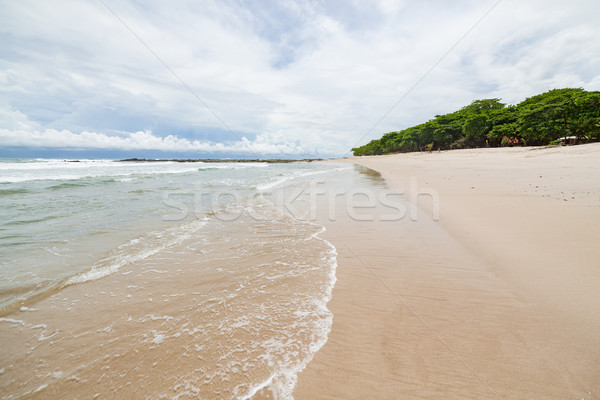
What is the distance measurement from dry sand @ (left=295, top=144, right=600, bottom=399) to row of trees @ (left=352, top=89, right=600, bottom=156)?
1311 inches

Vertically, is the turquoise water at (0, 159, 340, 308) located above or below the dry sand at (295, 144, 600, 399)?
below

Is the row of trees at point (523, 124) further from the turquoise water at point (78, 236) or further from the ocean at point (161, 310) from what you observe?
the turquoise water at point (78, 236)

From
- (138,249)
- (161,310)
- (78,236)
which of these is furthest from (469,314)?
(78,236)

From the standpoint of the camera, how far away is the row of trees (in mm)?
25766

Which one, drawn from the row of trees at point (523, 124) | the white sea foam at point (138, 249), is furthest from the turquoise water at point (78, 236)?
the row of trees at point (523, 124)

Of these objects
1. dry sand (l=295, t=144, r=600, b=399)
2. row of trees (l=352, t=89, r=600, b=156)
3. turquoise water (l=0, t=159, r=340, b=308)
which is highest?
row of trees (l=352, t=89, r=600, b=156)

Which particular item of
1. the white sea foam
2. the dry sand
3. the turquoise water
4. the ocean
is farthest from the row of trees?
the white sea foam

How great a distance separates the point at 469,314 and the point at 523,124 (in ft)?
133

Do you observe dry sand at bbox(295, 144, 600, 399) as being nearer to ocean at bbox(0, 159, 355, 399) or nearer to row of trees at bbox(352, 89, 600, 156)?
ocean at bbox(0, 159, 355, 399)

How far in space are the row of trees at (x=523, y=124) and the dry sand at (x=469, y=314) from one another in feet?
109

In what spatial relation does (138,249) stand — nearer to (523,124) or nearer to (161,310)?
(161,310)

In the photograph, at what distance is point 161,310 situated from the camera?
2.72 metres

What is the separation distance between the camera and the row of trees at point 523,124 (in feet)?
84.5

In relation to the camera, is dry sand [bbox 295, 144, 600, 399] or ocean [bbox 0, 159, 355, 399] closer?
dry sand [bbox 295, 144, 600, 399]
